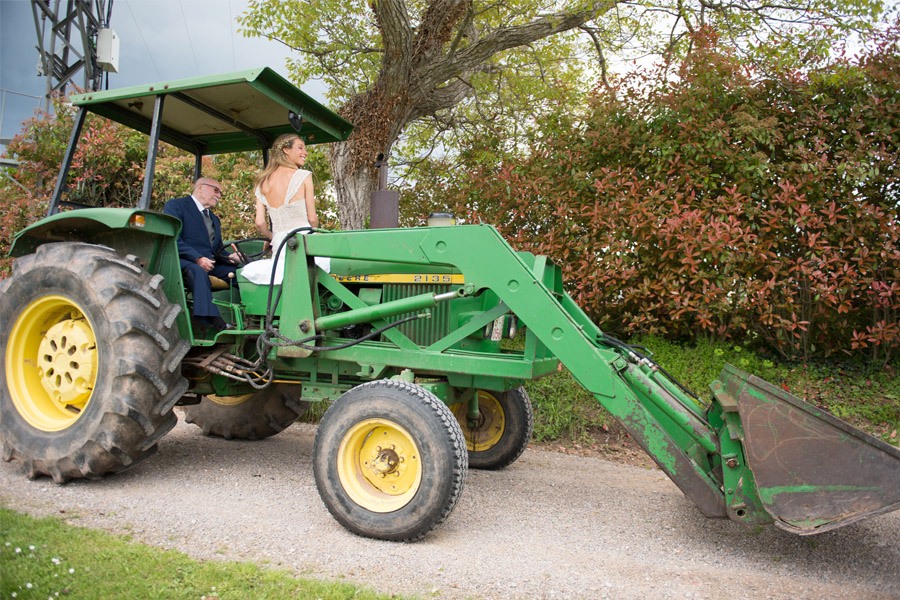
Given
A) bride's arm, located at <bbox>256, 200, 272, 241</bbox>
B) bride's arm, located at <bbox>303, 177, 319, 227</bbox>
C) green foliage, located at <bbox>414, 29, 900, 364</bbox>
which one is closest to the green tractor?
bride's arm, located at <bbox>303, 177, 319, 227</bbox>

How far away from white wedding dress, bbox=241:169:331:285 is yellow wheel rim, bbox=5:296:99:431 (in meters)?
1.02

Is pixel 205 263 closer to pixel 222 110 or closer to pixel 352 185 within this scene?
pixel 222 110

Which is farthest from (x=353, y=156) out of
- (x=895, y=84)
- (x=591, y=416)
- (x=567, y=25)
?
(x=895, y=84)

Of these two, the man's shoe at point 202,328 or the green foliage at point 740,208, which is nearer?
the man's shoe at point 202,328

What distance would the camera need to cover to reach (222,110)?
5.23 m

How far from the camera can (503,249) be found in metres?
3.97

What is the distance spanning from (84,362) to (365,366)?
5.76ft

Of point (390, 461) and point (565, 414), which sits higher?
point (390, 461)

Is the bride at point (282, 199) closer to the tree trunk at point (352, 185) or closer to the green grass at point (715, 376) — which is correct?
the green grass at point (715, 376)

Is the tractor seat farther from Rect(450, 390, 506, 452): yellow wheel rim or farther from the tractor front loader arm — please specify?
Rect(450, 390, 506, 452): yellow wheel rim

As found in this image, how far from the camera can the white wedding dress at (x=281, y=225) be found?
471cm

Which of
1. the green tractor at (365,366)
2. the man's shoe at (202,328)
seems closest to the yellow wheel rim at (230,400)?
the green tractor at (365,366)

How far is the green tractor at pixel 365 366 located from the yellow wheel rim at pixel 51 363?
13 mm

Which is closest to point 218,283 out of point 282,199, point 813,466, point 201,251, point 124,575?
point 201,251
